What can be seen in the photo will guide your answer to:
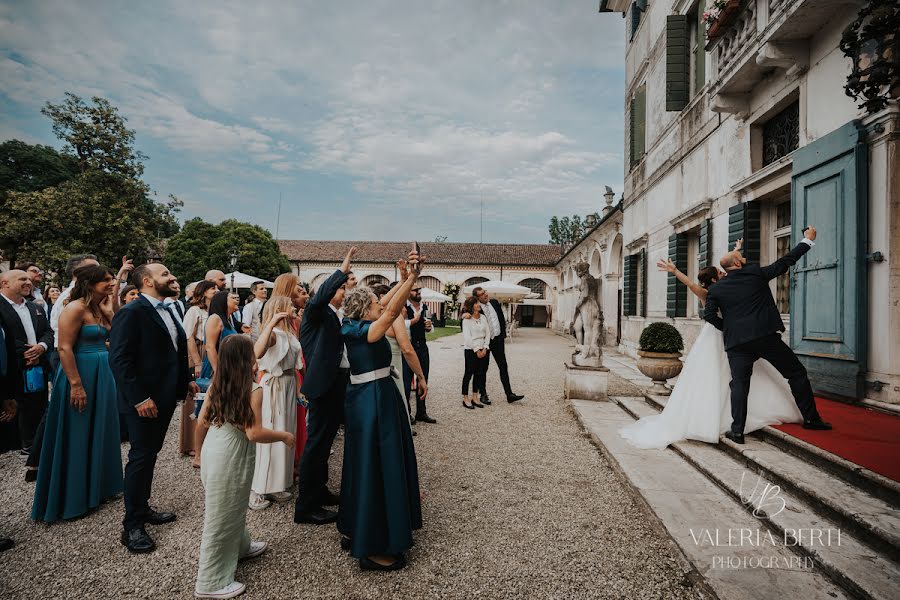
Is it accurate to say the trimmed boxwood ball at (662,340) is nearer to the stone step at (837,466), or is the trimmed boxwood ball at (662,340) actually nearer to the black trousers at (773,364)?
the stone step at (837,466)

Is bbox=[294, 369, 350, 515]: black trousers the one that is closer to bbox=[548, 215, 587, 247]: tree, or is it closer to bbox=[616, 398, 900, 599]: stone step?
bbox=[616, 398, 900, 599]: stone step

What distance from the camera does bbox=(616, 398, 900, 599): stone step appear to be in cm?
226

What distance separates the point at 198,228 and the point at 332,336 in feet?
121

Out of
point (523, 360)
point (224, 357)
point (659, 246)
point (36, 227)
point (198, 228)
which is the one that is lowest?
point (523, 360)

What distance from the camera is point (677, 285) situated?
9.51m

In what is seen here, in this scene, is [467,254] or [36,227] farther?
[467,254]

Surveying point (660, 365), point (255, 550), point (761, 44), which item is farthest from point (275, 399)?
point (761, 44)

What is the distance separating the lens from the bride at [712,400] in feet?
13.9

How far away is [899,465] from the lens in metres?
2.98

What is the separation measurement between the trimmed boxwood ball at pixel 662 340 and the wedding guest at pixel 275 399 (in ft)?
17.5

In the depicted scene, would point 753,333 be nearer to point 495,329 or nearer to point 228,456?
point 495,329

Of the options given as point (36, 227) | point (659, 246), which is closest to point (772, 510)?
point (659, 246)

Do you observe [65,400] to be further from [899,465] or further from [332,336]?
[899,465]

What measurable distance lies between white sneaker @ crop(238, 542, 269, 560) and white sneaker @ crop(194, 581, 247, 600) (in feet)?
1.04
